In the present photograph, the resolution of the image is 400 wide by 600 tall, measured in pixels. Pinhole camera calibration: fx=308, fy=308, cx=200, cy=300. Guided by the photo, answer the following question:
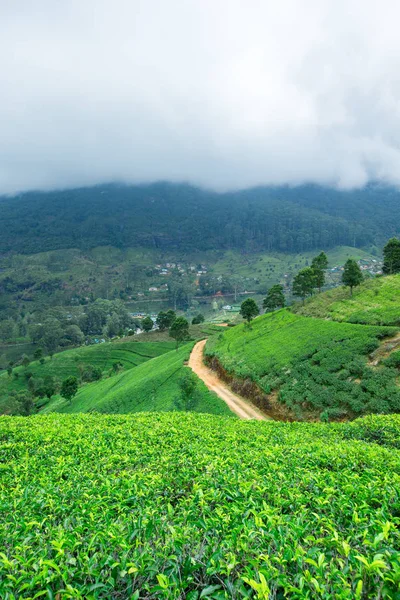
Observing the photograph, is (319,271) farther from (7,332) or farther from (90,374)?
(7,332)

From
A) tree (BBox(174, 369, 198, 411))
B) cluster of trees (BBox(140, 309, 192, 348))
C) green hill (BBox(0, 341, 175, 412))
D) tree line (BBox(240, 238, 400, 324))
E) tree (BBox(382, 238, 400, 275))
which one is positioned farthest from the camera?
green hill (BBox(0, 341, 175, 412))

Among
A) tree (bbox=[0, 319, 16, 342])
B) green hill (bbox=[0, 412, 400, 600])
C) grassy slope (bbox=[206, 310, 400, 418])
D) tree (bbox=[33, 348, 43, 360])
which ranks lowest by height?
tree (bbox=[0, 319, 16, 342])

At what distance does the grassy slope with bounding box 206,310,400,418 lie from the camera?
859 inches

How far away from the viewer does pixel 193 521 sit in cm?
478

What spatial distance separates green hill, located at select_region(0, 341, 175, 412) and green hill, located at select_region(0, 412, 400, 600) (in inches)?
2539

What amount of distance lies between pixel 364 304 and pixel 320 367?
1430cm

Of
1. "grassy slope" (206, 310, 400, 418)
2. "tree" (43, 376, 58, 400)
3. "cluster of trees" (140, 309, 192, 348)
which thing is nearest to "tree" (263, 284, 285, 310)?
"grassy slope" (206, 310, 400, 418)

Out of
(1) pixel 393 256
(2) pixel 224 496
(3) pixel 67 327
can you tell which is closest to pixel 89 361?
(3) pixel 67 327

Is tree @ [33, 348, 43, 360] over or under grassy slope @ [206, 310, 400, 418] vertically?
under

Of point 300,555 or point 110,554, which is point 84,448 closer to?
point 110,554


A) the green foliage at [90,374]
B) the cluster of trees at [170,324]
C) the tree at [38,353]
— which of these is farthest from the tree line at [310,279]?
the tree at [38,353]

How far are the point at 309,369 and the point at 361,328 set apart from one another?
6757 millimetres

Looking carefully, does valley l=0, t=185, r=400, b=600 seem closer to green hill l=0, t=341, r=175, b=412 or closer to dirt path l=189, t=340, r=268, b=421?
dirt path l=189, t=340, r=268, b=421

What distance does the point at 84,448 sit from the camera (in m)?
9.45
